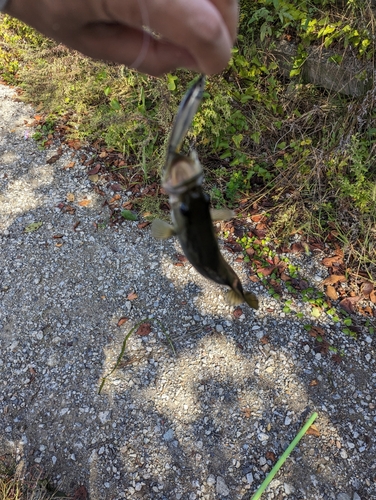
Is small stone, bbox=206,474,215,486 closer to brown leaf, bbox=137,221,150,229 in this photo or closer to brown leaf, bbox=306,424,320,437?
brown leaf, bbox=306,424,320,437

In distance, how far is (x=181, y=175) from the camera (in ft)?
3.41

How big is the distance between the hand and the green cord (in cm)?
275

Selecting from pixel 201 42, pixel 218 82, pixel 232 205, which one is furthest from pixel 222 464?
pixel 218 82

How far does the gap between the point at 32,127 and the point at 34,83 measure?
0.96 metres

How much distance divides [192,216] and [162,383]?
8.50 feet

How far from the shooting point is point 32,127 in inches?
220

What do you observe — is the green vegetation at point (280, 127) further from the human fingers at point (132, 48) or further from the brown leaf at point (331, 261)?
the human fingers at point (132, 48)

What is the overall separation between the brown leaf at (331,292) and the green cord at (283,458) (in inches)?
44.3

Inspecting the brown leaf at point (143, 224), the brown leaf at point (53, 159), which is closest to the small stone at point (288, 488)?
the brown leaf at point (143, 224)

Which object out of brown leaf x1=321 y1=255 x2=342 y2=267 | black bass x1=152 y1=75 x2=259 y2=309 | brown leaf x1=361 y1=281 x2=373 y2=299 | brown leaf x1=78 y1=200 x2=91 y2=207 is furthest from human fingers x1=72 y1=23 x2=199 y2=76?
brown leaf x1=78 y1=200 x2=91 y2=207

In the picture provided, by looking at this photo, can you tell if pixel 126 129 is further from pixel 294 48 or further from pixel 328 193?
pixel 328 193

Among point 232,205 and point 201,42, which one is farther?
point 232,205

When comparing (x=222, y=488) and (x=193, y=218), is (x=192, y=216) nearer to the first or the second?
(x=193, y=218)

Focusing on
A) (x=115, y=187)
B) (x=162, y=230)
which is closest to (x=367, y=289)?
(x=162, y=230)
